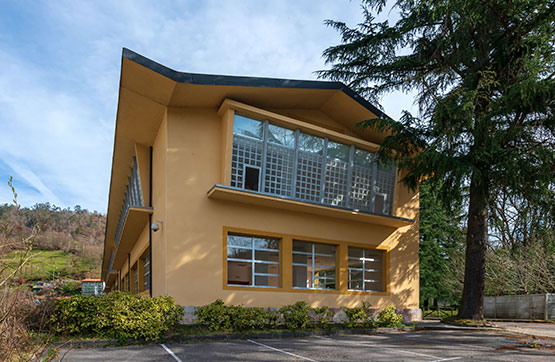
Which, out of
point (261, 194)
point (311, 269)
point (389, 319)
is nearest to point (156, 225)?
point (261, 194)

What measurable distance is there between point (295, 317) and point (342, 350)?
3532mm

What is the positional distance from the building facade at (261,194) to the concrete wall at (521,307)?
25.2ft

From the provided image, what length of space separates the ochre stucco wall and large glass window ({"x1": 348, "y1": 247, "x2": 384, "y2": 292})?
1.23 m

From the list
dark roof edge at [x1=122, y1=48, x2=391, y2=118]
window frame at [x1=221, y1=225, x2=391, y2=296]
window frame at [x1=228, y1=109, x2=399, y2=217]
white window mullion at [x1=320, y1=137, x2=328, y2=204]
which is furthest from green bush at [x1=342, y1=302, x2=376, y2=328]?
dark roof edge at [x1=122, y1=48, x2=391, y2=118]

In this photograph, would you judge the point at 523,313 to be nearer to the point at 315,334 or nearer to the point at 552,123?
the point at 552,123

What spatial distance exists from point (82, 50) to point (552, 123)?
1291 cm

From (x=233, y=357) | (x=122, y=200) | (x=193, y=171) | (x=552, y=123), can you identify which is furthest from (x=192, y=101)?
(x=122, y=200)

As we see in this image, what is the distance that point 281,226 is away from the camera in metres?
14.3

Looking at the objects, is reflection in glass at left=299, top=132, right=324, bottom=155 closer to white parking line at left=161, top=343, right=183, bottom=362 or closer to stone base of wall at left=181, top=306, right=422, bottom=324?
stone base of wall at left=181, top=306, right=422, bottom=324

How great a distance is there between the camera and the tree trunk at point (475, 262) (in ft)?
48.5

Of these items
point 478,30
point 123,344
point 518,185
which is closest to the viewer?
point 123,344

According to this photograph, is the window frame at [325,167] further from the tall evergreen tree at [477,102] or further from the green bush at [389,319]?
the green bush at [389,319]

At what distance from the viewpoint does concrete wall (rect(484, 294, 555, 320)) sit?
20156 millimetres

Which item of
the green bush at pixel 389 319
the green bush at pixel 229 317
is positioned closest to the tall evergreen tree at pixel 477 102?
the green bush at pixel 389 319
